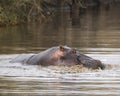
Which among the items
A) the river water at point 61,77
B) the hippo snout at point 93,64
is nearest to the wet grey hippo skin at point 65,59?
the hippo snout at point 93,64

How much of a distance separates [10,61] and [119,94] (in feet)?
19.5

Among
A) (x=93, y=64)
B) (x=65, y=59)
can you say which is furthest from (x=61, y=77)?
(x=65, y=59)

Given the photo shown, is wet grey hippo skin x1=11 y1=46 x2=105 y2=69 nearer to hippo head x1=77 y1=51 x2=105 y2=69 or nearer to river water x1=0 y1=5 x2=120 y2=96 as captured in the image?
hippo head x1=77 y1=51 x2=105 y2=69

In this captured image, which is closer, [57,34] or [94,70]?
[94,70]

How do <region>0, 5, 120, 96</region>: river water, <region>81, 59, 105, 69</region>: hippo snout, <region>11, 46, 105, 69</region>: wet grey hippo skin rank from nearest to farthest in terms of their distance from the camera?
1. <region>0, 5, 120, 96</region>: river water
2. <region>81, 59, 105, 69</region>: hippo snout
3. <region>11, 46, 105, 69</region>: wet grey hippo skin

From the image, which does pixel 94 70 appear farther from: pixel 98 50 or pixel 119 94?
pixel 98 50

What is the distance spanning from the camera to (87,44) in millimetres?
19578

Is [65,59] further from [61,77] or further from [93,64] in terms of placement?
[61,77]

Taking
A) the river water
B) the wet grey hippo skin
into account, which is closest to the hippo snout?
the wet grey hippo skin

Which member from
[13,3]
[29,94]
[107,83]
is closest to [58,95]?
[29,94]

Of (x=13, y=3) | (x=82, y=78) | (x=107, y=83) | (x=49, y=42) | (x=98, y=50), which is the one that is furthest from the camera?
(x=13, y=3)

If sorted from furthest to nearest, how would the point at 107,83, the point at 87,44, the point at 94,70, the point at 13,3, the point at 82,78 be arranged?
the point at 13,3, the point at 87,44, the point at 94,70, the point at 82,78, the point at 107,83

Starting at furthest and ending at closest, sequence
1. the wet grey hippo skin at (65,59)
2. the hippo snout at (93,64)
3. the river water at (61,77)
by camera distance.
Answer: the wet grey hippo skin at (65,59)
the hippo snout at (93,64)
the river water at (61,77)

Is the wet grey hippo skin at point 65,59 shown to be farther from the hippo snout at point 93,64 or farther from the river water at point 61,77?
the river water at point 61,77
